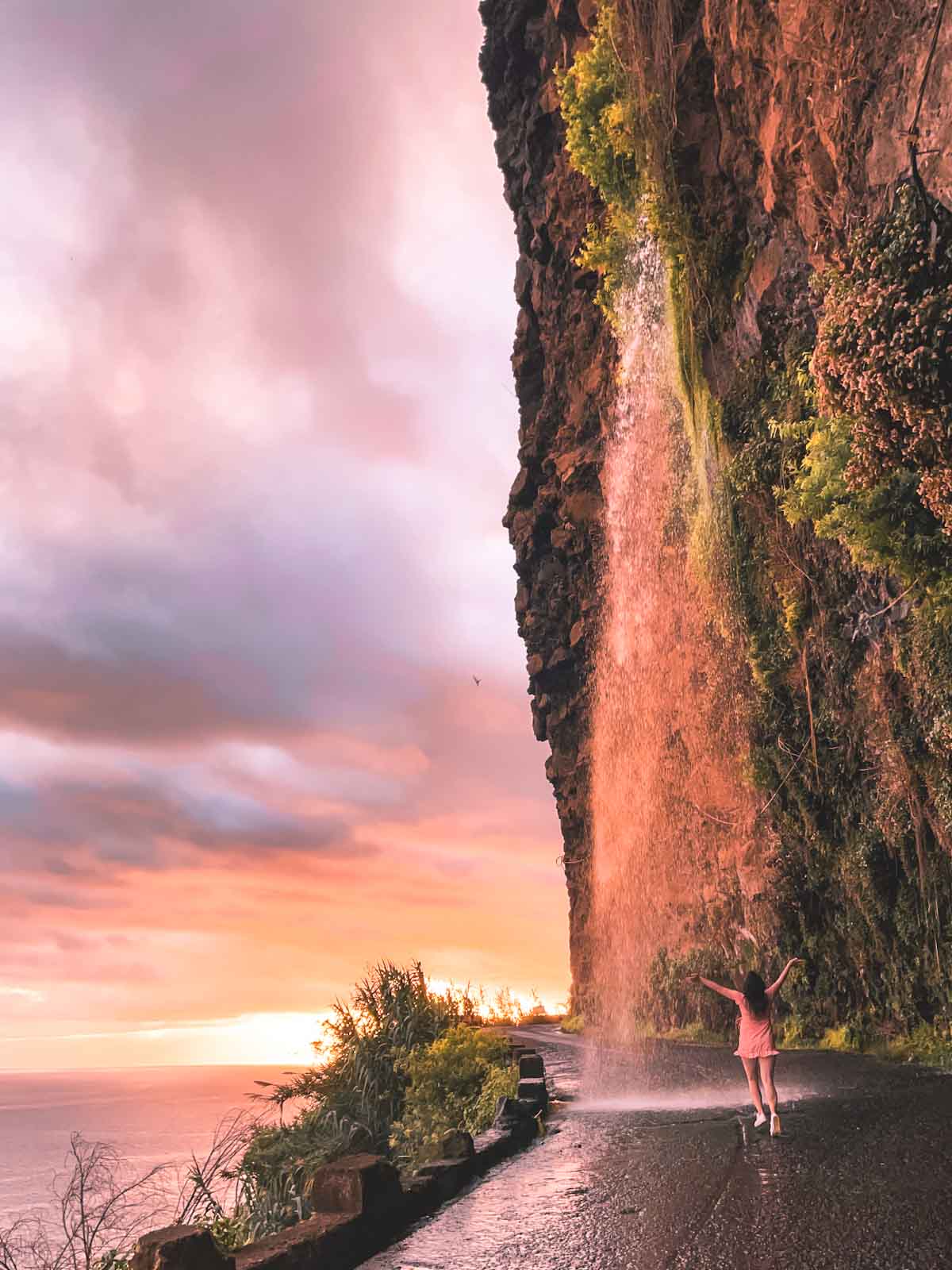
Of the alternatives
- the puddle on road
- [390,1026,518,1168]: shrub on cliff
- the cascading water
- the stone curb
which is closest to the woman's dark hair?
the puddle on road

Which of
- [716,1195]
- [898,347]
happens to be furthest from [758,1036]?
[898,347]

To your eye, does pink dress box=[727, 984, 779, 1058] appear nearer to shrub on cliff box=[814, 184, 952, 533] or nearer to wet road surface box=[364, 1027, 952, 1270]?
wet road surface box=[364, 1027, 952, 1270]

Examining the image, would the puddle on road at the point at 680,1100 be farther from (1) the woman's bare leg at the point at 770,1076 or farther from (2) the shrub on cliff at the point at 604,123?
(2) the shrub on cliff at the point at 604,123

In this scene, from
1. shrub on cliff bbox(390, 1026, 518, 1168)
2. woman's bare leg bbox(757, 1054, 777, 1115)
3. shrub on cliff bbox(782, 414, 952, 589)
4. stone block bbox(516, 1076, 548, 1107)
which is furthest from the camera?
shrub on cliff bbox(390, 1026, 518, 1168)

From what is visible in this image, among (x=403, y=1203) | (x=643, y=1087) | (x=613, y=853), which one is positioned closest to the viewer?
(x=403, y=1203)

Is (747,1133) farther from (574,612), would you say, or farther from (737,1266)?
(574,612)

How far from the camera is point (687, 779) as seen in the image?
22.6 meters

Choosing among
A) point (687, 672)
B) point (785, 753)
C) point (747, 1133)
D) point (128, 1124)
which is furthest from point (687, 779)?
point (128, 1124)

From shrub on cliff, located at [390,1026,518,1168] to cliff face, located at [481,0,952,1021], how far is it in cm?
666

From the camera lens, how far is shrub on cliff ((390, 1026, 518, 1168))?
1095 cm

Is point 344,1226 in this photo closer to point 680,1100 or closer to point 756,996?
point 756,996

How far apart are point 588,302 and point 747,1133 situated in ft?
79.2

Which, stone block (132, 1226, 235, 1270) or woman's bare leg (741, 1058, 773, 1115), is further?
woman's bare leg (741, 1058, 773, 1115)

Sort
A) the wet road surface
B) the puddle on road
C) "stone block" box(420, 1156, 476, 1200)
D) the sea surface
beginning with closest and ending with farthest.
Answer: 1. the wet road surface
2. "stone block" box(420, 1156, 476, 1200)
3. the puddle on road
4. the sea surface
